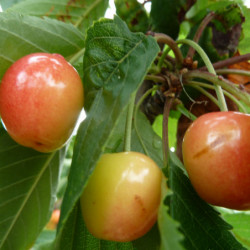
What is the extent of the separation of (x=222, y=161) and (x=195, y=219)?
17cm

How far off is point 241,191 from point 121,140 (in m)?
Answer: 0.48

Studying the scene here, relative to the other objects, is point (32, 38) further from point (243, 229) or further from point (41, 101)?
point (243, 229)

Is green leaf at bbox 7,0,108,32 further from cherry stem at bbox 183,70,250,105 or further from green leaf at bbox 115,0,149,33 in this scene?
cherry stem at bbox 183,70,250,105

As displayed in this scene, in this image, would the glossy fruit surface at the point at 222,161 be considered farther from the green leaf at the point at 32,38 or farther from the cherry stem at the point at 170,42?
the green leaf at the point at 32,38

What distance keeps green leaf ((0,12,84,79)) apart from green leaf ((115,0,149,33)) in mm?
400

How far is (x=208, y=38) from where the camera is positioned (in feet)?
5.00

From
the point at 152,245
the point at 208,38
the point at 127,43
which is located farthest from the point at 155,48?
the point at 208,38

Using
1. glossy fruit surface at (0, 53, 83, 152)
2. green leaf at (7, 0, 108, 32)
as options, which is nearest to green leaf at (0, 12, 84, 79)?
glossy fruit surface at (0, 53, 83, 152)

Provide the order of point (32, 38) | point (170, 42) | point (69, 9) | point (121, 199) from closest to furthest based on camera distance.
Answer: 1. point (121, 199)
2. point (32, 38)
3. point (170, 42)
4. point (69, 9)

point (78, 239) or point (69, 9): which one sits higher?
point (69, 9)

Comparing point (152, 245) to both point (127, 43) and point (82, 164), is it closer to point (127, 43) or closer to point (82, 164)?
point (82, 164)

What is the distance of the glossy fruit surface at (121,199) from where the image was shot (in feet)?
2.66

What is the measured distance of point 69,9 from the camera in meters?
1.57

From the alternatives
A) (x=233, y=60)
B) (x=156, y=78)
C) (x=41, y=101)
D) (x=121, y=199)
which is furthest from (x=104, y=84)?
(x=233, y=60)
